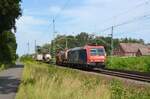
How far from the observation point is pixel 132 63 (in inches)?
Result: 2498

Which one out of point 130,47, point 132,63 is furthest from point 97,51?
point 130,47

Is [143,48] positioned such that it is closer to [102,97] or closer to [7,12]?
[7,12]

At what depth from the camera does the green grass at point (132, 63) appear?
56.6m

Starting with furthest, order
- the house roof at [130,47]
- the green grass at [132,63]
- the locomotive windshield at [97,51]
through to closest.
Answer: the house roof at [130,47] < the green grass at [132,63] < the locomotive windshield at [97,51]

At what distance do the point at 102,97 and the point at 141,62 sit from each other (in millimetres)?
45479

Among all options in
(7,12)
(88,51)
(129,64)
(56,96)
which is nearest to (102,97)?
(56,96)

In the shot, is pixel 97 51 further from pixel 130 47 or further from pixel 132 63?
pixel 130 47

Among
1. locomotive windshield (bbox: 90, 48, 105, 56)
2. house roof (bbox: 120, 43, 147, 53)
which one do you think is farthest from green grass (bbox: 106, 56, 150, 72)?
house roof (bbox: 120, 43, 147, 53)

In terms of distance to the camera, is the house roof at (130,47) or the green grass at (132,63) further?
the house roof at (130,47)

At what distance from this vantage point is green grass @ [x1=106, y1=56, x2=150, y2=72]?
56.6m

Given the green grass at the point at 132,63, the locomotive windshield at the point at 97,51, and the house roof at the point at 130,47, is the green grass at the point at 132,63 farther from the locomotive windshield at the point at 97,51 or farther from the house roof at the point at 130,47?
the house roof at the point at 130,47

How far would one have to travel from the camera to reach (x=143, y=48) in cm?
14500

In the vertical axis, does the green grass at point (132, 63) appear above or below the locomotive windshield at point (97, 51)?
below

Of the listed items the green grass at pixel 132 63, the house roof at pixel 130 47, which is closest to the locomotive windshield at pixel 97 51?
the green grass at pixel 132 63
